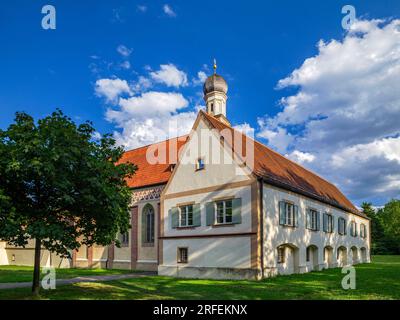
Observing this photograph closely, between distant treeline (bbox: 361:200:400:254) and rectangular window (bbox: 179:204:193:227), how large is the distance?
6116 cm

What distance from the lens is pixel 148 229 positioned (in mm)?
31781

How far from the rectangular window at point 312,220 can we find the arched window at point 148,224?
12.1 m

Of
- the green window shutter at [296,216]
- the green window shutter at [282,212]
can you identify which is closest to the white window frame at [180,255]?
the green window shutter at [282,212]

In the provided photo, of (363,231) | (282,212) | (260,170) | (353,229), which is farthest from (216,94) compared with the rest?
(363,231)

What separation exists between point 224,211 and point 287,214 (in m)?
4.44

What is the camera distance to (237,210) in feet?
76.4

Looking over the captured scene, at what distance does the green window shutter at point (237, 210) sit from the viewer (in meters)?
23.1

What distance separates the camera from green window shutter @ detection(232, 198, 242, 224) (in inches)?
910

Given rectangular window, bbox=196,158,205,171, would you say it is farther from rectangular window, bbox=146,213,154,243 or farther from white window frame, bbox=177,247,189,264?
rectangular window, bbox=146,213,154,243

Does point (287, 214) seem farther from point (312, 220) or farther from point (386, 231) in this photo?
point (386, 231)

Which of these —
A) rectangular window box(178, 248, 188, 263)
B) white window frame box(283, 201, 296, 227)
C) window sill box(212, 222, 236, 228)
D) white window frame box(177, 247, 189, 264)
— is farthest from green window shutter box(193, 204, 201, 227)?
white window frame box(283, 201, 296, 227)

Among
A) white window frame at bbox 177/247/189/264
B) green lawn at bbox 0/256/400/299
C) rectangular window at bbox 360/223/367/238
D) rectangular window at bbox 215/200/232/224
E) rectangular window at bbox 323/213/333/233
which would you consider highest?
rectangular window at bbox 215/200/232/224
